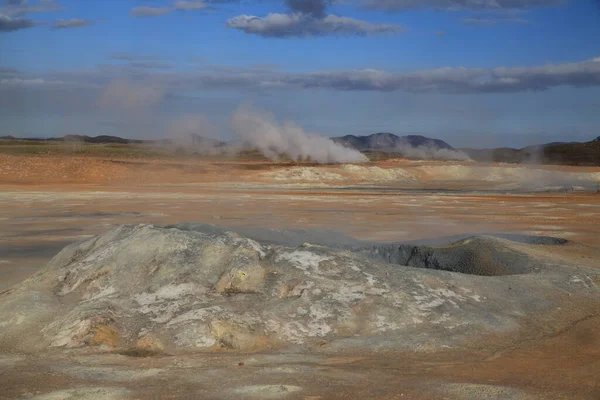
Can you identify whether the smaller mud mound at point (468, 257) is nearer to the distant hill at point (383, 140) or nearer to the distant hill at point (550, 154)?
the distant hill at point (550, 154)

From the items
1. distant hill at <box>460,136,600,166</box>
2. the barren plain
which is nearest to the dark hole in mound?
the barren plain

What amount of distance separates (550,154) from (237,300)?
85.0 metres

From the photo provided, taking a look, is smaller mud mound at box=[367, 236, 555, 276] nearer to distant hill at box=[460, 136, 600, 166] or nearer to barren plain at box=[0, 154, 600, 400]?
barren plain at box=[0, 154, 600, 400]

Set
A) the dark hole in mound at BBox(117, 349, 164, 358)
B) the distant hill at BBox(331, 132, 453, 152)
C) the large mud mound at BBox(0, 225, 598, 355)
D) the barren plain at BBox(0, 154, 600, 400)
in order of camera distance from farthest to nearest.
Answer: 1. the distant hill at BBox(331, 132, 453, 152)
2. the large mud mound at BBox(0, 225, 598, 355)
3. the dark hole in mound at BBox(117, 349, 164, 358)
4. the barren plain at BBox(0, 154, 600, 400)

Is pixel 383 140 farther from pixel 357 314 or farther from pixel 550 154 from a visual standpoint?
pixel 357 314

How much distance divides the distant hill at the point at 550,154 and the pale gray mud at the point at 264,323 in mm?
73955

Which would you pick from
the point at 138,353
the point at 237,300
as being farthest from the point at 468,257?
the point at 138,353

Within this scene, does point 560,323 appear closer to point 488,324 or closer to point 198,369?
point 488,324

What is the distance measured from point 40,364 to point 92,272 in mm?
2170

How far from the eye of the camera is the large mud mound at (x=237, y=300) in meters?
7.33

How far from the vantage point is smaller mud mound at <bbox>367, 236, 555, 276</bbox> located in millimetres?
11406

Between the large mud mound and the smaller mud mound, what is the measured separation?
5.51 feet

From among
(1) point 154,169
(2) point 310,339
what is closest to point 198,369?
(2) point 310,339

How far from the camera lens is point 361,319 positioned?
7777mm
